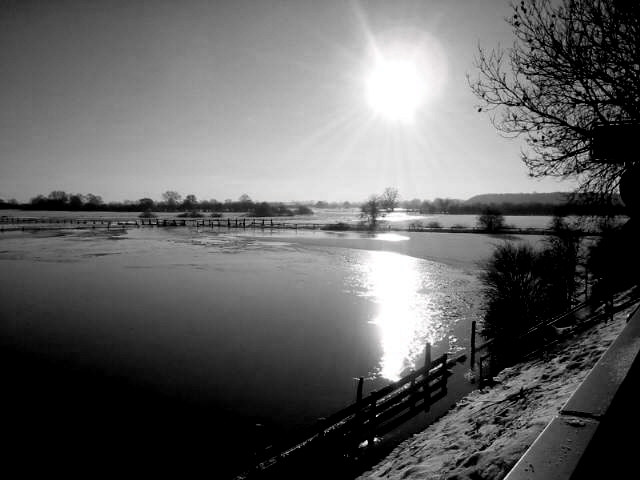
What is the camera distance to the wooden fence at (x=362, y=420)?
9.20 meters

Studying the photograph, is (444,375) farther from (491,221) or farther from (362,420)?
(491,221)

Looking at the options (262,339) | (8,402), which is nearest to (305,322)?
(262,339)

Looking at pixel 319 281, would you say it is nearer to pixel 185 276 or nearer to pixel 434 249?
pixel 185 276

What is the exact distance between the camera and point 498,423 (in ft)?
28.1

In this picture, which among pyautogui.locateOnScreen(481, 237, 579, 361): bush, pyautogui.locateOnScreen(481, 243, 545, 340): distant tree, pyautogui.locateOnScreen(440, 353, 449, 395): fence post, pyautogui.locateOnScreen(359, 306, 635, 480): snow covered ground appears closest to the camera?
pyautogui.locateOnScreen(359, 306, 635, 480): snow covered ground

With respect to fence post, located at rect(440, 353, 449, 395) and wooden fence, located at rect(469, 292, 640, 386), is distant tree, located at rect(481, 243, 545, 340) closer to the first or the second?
wooden fence, located at rect(469, 292, 640, 386)

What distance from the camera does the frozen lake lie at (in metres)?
13.1

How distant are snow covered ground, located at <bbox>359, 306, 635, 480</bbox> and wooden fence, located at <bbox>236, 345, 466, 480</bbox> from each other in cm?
117

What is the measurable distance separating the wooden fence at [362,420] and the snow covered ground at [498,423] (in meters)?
1.17

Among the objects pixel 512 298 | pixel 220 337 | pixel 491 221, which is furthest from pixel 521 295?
pixel 491 221

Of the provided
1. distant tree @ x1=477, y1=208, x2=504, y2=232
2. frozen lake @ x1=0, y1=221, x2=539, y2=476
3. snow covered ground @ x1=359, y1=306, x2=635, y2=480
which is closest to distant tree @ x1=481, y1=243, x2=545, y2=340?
frozen lake @ x1=0, y1=221, x2=539, y2=476

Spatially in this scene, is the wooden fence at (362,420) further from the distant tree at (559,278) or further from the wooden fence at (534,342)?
the distant tree at (559,278)

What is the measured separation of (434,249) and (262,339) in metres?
45.2

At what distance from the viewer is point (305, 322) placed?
2225 centimetres
